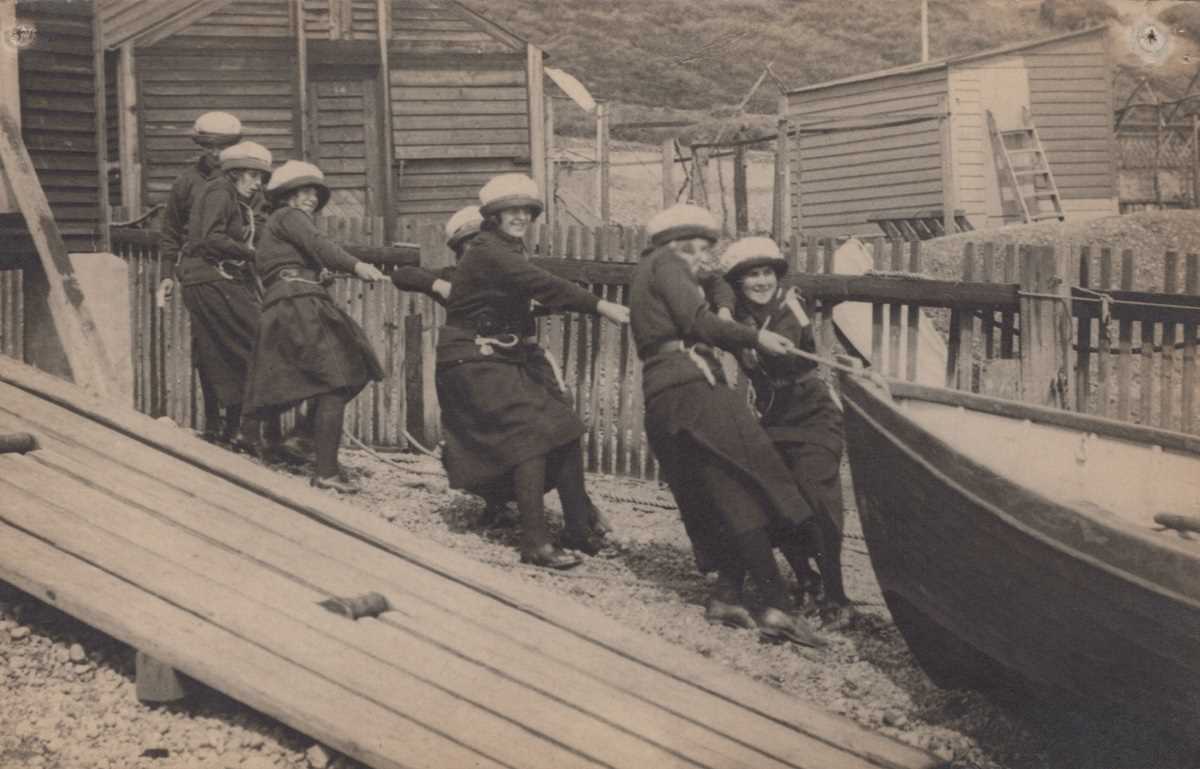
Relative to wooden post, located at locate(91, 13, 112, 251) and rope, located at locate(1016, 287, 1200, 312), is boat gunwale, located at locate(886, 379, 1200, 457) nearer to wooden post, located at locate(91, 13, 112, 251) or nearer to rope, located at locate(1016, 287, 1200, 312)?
rope, located at locate(1016, 287, 1200, 312)

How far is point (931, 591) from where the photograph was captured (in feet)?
16.0

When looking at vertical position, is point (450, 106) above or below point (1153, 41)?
above

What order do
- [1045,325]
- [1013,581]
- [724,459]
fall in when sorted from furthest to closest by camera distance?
1. [1045,325]
2. [724,459]
3. [1013,581]

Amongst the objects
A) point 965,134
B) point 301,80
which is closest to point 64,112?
point 301,80

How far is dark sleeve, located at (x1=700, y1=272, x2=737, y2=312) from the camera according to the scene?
5.86 meters

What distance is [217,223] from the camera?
305 inches

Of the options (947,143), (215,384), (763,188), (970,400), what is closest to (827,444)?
(970,400)

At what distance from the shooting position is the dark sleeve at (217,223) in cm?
772

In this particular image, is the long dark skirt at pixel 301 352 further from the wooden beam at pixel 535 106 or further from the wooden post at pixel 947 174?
the wooden post at pixel 947 174

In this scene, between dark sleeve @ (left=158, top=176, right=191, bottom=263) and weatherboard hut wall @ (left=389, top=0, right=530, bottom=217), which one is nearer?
dark sleeve @ (left=158, top=176, right=191, bottom=263)

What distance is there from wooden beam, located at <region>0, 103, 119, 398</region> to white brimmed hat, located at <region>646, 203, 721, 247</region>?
9.28 ft

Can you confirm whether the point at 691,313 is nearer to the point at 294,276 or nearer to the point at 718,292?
the point at 718,292

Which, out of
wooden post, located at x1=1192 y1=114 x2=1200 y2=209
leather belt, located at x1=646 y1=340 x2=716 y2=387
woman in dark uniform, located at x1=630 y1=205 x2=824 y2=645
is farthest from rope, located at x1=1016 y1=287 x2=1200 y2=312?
wooden post, located at x1=1192 y1=114 x2=1200 y2=209

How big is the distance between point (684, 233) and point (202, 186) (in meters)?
3.48
